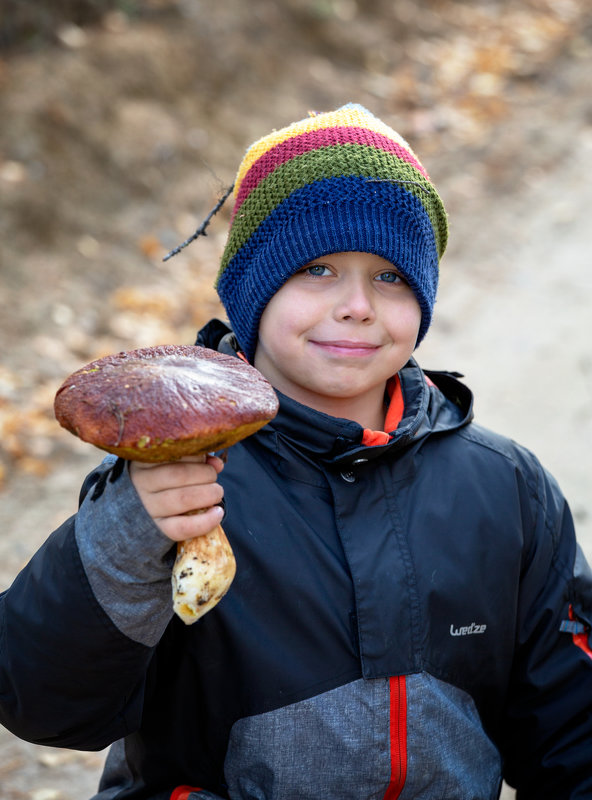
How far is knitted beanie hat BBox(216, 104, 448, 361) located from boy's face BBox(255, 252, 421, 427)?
51mm

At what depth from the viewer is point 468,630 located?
2150 millimetres

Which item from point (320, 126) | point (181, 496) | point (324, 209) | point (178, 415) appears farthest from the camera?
point (320, 126)

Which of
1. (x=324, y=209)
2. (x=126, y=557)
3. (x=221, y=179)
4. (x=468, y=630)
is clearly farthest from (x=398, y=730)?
(x=221, y=179)

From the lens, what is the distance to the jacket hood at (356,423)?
2.06 m

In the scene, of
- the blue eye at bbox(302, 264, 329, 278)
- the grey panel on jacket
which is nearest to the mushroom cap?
the blue eye at bbox(302, 264, 329, 278)

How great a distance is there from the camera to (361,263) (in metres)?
2.14

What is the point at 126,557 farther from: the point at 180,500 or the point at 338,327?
the point at 338,327

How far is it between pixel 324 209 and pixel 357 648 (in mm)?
1090

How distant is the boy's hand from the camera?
58.0 inches

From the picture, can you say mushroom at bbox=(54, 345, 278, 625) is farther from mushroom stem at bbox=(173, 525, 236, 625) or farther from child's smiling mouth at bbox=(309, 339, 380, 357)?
child's smiling mouth at bbox=(309, 339, 380, 357)

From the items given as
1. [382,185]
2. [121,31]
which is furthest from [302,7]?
[382,185]

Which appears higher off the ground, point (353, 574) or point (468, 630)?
point (353, 574)

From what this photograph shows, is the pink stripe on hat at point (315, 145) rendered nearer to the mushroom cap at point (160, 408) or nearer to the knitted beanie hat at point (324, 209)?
the knitted beanie hat at point (324, 209)

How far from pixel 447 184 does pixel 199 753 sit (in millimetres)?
5675
